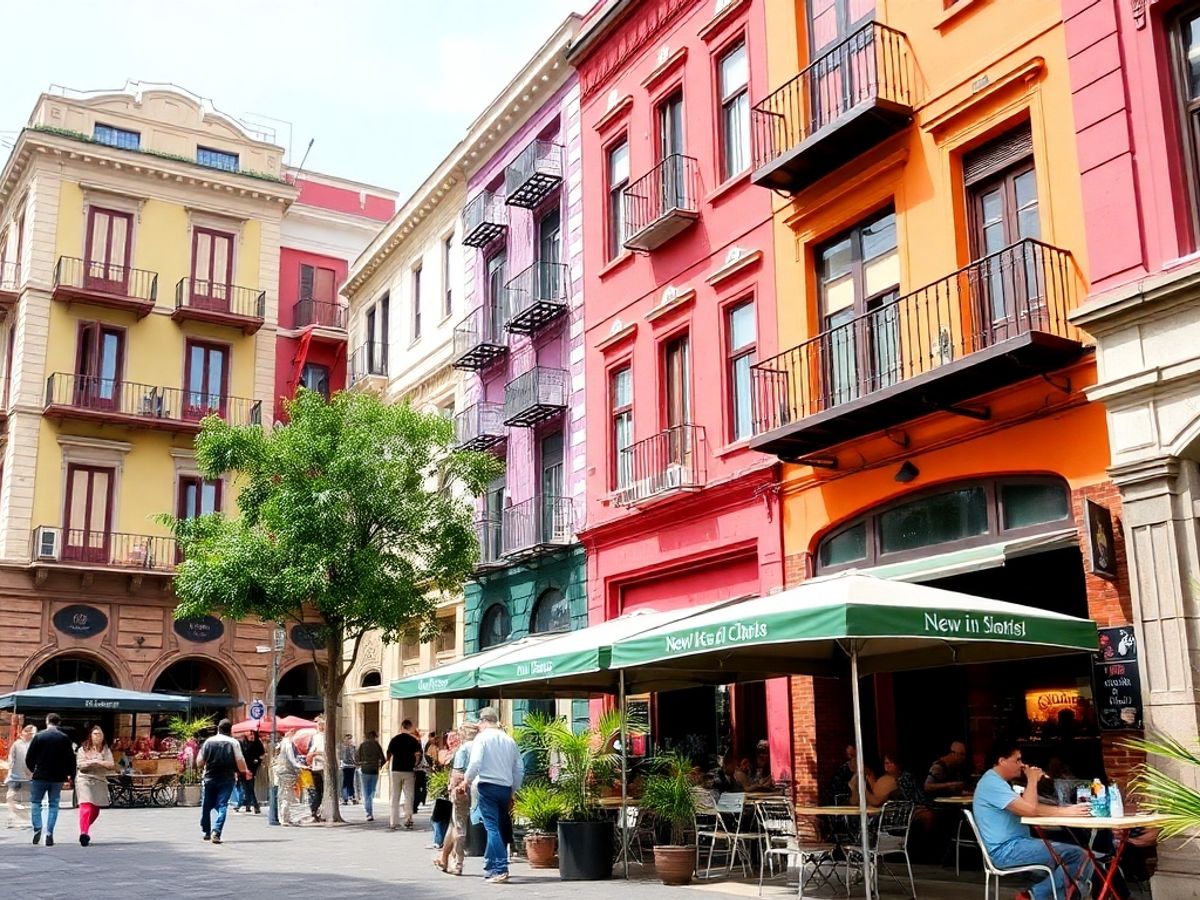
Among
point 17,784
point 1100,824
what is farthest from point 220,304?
point 1100,824

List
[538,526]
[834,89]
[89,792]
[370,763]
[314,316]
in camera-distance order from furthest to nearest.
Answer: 1. [314,316]
2. [370,763]
3. [538,526]
4. [89,792]
5. [834,89]

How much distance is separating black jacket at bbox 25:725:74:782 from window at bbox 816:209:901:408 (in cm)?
1080

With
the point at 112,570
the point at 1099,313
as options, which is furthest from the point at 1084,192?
the point at 112,570

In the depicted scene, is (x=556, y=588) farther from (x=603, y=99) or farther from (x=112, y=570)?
(x=112, y=570)

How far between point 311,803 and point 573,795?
1041 centimetres

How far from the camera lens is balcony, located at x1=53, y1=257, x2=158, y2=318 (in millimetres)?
34406

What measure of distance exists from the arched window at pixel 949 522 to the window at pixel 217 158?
28350 mm

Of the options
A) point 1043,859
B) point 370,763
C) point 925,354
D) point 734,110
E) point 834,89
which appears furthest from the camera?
point 370,763

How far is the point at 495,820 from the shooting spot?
1285 cm

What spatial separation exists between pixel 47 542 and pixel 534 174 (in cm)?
1805

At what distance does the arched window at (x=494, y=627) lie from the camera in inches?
938

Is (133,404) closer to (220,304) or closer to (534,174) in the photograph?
(220,304)

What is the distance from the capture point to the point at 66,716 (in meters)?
33.6

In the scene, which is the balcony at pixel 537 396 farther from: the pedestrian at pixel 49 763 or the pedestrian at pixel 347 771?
the pedestrian at pixel 347 771
